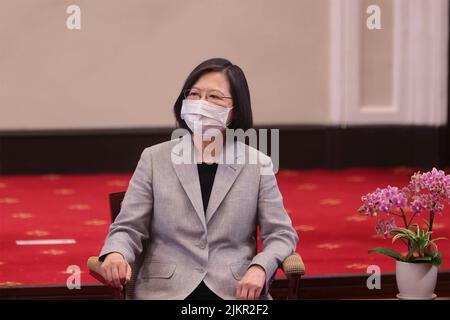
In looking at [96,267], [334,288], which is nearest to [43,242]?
[334,288]

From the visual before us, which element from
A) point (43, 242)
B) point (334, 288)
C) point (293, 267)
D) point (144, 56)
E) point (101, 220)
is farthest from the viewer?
point (144, 56)

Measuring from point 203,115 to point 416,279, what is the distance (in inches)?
42.4

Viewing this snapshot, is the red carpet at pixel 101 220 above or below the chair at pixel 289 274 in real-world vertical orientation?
below

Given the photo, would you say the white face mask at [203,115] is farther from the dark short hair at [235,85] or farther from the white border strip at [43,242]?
the white border strip at [43,242]

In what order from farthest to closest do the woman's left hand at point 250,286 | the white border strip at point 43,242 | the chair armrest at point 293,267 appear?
1. the white border strip at point 43,242
2. the chair armrest at point 293,267
3. the woman's left hand at point 250,286

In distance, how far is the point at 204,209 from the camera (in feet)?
8.79

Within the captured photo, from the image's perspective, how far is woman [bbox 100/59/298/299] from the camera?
8.68ft

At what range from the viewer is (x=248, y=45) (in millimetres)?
7367

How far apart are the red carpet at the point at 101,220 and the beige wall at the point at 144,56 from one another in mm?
502

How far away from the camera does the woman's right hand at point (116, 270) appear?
98.6 inches

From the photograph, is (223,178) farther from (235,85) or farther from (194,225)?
(235,85)

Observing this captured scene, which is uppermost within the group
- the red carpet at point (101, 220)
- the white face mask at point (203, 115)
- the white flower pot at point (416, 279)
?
the white face mask at point (203, 115)

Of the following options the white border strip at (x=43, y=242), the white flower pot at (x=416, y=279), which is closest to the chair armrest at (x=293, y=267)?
the white flower pot at (x=416, y=279)
